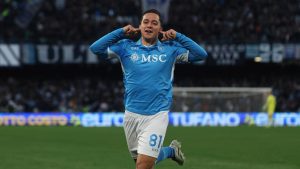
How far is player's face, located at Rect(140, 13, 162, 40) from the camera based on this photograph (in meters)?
7.85

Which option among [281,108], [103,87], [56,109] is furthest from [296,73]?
[56,109]

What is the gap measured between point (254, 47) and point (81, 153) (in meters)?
24.9

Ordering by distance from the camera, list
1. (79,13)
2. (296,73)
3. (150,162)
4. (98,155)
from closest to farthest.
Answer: (150,162) → (98,155) → (79,13) → (296,73)

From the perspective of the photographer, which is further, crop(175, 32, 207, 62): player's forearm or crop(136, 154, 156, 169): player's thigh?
crop(175, 32, 207, 62): player's forearm

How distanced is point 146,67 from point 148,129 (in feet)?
2.42

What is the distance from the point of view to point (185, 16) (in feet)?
133

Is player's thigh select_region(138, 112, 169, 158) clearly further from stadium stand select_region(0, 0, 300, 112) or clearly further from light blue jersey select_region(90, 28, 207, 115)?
stadium stand select_region(0, 0, 300, 112)

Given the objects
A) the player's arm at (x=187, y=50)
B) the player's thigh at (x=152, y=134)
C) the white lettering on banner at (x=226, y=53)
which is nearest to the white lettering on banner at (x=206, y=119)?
the white lettering on banner at (x=226, y=53)

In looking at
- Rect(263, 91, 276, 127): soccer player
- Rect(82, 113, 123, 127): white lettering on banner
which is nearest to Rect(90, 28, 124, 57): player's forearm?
Rect(263, 91, 276, 127): soccer player

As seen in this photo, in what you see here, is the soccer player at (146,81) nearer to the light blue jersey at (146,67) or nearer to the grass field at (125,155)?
the light blue jersey at (146,67)

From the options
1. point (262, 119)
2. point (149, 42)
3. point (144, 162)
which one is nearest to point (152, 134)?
point (144, 162)

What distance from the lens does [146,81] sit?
7.87 meters

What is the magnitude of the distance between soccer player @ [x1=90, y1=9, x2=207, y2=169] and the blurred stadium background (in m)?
25.2

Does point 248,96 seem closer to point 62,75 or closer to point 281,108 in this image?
point 281,108
